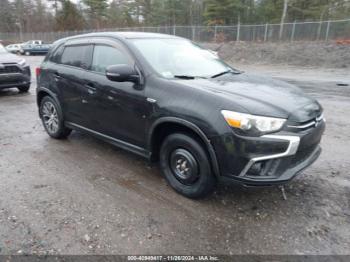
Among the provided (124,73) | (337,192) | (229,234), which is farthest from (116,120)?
(337,192)

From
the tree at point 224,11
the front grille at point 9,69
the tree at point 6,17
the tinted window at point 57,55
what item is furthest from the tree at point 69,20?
the tinted window at point 57,55

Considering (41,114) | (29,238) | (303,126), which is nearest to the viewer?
(29,238)

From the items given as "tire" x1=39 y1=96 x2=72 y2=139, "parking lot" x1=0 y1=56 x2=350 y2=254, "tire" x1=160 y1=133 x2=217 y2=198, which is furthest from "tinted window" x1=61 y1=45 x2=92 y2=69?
"tire" x1=160 y1=133 x2=217 y2=198

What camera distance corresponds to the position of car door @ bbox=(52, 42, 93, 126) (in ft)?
14.2

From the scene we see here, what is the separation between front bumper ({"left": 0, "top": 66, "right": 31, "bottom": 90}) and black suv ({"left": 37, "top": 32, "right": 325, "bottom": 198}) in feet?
15.7

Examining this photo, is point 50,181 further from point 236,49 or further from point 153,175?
point 236,49

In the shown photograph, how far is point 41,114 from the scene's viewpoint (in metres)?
5.39

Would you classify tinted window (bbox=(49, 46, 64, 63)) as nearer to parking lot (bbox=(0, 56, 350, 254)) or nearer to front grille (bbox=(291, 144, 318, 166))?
parking lot (bbox=(0, 56, 350, 254))

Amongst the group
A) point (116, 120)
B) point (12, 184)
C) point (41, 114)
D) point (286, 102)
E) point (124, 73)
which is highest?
point (124, 73)

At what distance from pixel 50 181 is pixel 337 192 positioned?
11.7 feet

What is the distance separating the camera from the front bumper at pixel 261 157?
105 inches

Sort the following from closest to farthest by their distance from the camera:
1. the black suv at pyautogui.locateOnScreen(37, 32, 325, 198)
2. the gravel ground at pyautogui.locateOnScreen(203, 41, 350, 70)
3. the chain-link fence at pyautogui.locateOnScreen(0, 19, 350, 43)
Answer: the black suv at pyautogui.locateOnScreen(37, 32, 325, 198) < the gravel ground at pyautogui.locateOnScreen(203, 41, 350, 70) < the chain-link fence at pyautogui.locateOnScreen(0, 19, 350, 43)

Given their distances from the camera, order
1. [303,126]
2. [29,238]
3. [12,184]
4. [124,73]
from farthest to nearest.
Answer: [12,184], [124,73], [303,126], [29,238]

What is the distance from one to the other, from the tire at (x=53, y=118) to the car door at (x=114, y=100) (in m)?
1.00
